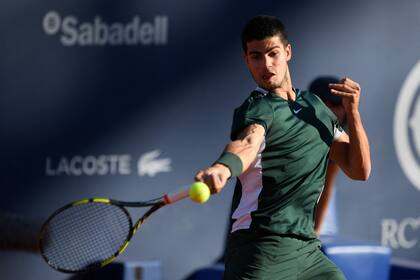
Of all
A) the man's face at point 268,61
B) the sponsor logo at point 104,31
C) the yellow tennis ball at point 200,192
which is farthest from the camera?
the sponsor logo at point 104,31

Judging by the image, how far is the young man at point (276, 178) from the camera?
4160mm

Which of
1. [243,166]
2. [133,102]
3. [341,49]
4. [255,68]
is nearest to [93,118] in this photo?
[133,102]

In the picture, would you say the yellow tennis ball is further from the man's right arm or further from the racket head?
→ the racket head

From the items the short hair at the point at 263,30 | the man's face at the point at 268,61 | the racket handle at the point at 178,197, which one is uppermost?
the short hair at the point at 263,30

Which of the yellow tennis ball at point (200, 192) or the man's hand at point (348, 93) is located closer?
the yellow tennis ball at point (200, 192)

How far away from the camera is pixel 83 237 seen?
5.41 m

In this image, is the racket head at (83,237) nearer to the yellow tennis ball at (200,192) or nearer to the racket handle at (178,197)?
the racket handle at (178,197)

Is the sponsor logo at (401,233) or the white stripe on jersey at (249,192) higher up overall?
the white stripe on jersey at (249,192)

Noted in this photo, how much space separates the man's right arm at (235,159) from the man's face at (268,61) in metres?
0.29

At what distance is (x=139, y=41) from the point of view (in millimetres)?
6367

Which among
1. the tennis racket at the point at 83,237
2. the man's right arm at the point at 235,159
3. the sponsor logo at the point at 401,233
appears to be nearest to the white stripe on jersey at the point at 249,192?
the man's right arm at the point at 235,159

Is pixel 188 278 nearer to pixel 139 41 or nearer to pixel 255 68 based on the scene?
pixel 139 41

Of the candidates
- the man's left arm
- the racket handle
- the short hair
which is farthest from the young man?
the racket handle

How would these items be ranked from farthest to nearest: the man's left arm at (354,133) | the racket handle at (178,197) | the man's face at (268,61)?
the man's left arm at (354,133)
the man's face at (268,61)
the racket handle at (178,197)
